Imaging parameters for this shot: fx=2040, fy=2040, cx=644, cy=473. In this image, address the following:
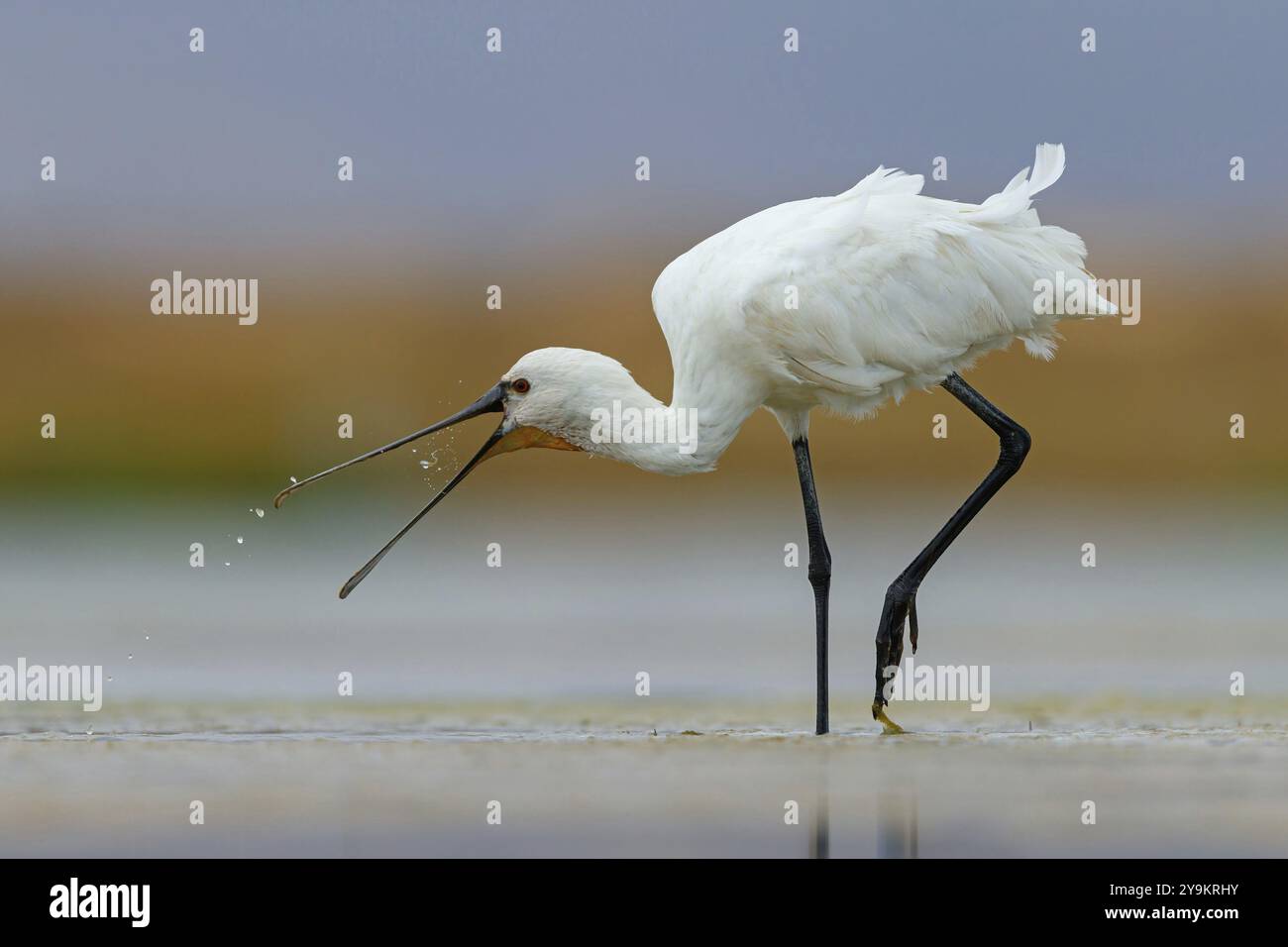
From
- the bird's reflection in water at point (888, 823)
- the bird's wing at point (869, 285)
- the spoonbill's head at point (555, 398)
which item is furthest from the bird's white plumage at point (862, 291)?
the bird's reflection in water at point (888, 823)

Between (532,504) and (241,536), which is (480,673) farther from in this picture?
(532,504)

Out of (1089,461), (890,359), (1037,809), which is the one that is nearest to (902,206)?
(890,359)

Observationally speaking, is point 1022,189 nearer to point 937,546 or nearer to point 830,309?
point 830,309

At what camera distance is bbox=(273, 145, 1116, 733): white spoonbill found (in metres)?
9.85

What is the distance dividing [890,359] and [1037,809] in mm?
3134

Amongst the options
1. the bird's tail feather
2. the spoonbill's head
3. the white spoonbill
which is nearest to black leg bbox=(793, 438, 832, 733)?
the white spoonbill

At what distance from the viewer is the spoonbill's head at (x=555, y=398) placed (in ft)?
32.2

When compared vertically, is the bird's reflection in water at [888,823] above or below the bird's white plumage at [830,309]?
below

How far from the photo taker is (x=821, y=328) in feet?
32.4

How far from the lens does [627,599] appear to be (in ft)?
50.7

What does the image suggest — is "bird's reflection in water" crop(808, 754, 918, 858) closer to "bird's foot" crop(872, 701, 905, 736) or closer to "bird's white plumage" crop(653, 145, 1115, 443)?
"bird's foot" crop(872, 701, 905, 736)

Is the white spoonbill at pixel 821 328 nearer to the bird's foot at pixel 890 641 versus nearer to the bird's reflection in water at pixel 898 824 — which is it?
the bird's foot at pixel 890 641

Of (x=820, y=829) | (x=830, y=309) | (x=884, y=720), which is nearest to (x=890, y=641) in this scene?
(x=884, y=720)

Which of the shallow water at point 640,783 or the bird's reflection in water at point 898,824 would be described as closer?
the bird's reflection in water at point 898,824
